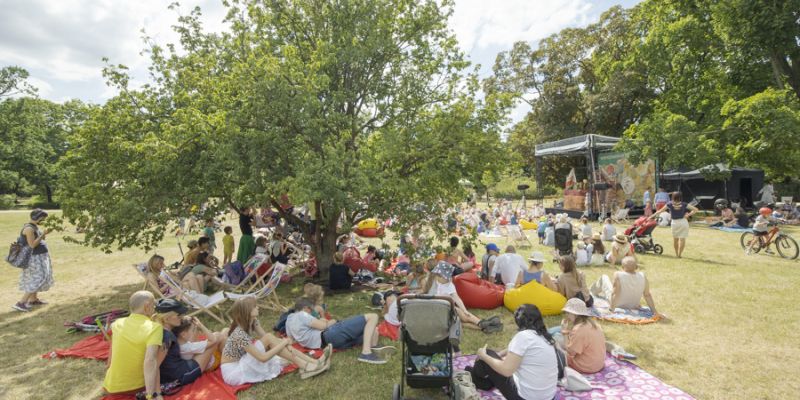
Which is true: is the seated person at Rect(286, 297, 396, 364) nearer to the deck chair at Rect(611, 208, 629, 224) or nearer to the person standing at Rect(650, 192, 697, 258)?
the person standing at Rect(650, 192, 697, 258)

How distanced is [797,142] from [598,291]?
16625 millimetres

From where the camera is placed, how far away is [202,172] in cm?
709

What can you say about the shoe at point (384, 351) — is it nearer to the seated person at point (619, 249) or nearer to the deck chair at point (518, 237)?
the seated person at point (619, 249)

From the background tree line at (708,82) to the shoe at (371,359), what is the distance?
9.27 m

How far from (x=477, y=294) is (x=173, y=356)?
15.3ft

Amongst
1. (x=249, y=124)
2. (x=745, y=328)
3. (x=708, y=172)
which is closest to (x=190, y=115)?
(x=249, y=124)

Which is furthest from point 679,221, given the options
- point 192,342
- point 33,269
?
point 33,269

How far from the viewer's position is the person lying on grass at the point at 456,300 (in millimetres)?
5938

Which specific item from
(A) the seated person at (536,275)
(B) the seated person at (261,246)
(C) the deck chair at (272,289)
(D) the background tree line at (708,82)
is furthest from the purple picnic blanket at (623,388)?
(D) the background tree line at (708,82)

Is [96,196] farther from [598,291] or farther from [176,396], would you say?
[598,291]

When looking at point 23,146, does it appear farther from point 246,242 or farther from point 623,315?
point 623,315

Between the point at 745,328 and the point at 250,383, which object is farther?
the point at 745,328

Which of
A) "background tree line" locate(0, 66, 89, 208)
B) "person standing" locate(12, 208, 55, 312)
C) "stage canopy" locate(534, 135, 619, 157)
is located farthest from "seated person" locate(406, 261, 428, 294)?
"background tree line" locate(0, 66, 89, 208)

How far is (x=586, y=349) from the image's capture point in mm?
4531
